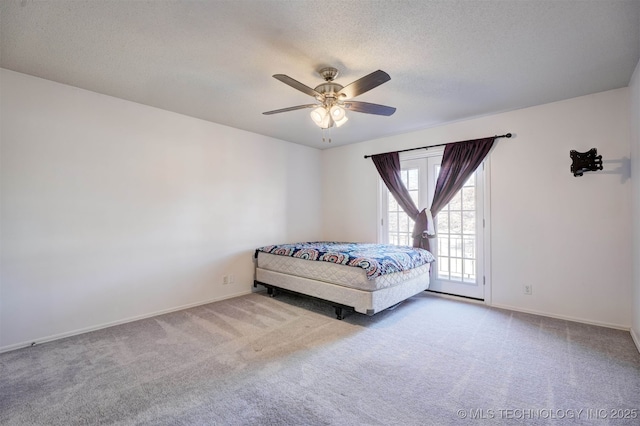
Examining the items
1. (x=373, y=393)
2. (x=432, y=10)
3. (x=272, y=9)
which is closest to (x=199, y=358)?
(x=373, y=393)

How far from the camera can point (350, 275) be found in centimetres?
317

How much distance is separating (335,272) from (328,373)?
127 cm

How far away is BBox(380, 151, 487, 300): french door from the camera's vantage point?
12.5 ft

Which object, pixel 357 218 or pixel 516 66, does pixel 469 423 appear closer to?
pixel 516 66

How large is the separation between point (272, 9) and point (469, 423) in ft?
9.00

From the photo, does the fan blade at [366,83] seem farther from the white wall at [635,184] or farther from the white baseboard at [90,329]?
the white baseboard at [90,329]

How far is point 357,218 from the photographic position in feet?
16.6

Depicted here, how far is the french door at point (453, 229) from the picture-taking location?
Answer: 3820mm

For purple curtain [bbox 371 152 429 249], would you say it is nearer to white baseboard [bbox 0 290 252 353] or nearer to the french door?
the french door

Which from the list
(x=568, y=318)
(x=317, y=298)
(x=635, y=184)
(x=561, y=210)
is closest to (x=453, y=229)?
(x=561, y=210)

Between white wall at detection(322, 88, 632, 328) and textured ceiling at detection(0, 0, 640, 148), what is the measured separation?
0.35m

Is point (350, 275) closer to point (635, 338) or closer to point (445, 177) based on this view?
point (445, 177)

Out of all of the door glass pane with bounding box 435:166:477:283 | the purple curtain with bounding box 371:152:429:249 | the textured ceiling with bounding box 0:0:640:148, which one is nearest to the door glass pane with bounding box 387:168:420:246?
the purple curtain with bounding box 371:152:429:249

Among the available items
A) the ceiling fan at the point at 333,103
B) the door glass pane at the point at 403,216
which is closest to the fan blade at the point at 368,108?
the ceiling fan at the point at 333,103
